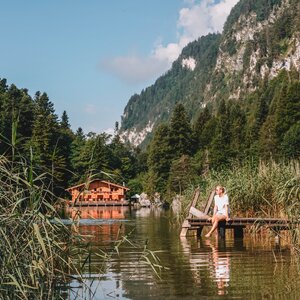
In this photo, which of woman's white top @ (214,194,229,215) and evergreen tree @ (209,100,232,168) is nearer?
woman's white top @ (214,194,229,215)

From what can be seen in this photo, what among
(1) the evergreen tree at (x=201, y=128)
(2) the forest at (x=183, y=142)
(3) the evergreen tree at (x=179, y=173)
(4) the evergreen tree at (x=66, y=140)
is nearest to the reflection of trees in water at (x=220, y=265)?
(2) the forest at (x=183, y=142)

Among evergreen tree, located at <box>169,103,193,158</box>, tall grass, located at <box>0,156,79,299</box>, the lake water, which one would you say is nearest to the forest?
evergreen tree, located at <box>169,103,193,158</box>

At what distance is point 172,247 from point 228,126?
3187 inches

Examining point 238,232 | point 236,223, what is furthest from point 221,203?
point 238,232

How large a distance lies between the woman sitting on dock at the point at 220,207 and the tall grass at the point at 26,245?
10423mm

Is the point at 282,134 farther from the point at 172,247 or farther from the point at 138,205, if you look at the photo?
the point at 172,247

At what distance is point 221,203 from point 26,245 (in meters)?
11.3

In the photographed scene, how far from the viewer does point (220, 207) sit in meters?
17.9

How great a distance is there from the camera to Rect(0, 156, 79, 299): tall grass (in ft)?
21.8

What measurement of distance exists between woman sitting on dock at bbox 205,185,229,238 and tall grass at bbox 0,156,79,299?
10423 millimetres

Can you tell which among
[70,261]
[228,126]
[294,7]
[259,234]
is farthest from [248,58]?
[70,261]

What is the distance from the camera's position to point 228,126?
97.1m

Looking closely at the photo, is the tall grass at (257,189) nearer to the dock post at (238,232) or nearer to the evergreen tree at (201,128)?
the dock post at (238,232)

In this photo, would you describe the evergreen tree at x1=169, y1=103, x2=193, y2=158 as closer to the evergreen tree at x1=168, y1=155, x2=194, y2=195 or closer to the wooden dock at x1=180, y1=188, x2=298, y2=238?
the evergreen tree at x1=168, y1=155, x2=194, y2=195
